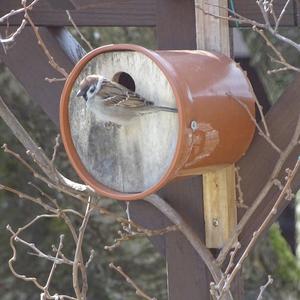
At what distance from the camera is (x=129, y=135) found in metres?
2.76

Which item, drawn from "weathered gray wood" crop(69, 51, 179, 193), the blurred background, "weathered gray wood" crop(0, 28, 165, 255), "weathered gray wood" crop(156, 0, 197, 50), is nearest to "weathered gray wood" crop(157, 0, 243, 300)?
"weathered gray wood" crop(156, 0, 197, 50)

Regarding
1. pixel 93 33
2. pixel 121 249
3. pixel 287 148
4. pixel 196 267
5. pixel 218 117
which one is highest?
pixel 218 117

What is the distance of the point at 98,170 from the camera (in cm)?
282

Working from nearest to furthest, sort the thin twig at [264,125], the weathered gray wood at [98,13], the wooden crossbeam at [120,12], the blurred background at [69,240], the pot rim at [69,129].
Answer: the pot rim at [69,129], the thin twig at [264,125], the wooden crossbeam at [120,12], the weathered gray wood at [98,13], the blurred background at [69,240]

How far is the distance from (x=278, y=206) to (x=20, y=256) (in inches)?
107

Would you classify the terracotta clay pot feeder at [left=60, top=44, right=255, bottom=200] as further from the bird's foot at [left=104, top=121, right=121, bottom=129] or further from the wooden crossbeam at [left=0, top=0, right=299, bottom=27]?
the wooden crossbeam at [left=0, top=0, right=299, bottom=27]

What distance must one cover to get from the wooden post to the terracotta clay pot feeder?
81 millimetres

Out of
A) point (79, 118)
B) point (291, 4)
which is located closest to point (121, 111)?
point (79, 118)

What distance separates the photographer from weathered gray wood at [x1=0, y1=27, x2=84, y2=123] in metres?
3.18

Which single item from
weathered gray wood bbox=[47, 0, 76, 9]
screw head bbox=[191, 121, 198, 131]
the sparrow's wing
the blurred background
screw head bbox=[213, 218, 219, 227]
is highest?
weathered gray wood bbox=[47, 0, 76, 9]

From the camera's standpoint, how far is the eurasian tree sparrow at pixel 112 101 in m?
2.69

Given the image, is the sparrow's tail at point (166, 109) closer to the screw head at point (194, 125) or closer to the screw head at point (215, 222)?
the screw head at point (194, 125)

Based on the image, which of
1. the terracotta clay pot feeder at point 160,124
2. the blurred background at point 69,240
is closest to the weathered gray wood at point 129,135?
the terracotta clay pot feeder at point 160,124

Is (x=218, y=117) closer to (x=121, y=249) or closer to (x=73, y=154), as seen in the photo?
(x=73, y=154)
